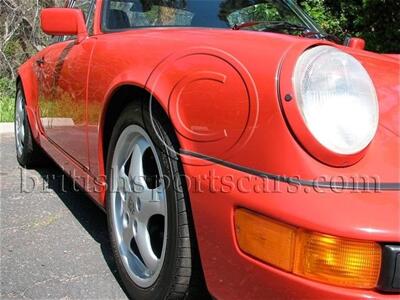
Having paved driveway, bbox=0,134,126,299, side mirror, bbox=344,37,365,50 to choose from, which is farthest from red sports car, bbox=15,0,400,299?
side mirror, bbox=344,37,365,50

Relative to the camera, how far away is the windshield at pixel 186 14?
2775 mm

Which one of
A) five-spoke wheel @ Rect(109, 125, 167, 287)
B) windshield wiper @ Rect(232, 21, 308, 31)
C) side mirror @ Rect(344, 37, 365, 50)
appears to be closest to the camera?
five-spoke wheel @ Rect(109, 125, 167, 287)

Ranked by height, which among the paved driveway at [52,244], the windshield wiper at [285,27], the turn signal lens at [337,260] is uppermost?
the windshield wiper at [285,27]

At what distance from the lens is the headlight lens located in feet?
5.22

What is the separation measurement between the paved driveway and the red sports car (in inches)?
11.2

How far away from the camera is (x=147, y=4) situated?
2.91 m

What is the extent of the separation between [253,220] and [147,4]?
1694 millimetres

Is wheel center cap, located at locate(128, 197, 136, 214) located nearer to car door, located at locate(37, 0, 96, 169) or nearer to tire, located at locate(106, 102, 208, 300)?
tire, located at locate(106, 102, 208, 300)

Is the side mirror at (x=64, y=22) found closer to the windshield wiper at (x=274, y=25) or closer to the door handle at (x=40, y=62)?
the door handle at (x=40, y=62)

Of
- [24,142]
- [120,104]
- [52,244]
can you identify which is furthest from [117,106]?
[24,142]

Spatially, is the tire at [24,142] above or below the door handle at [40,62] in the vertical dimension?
below

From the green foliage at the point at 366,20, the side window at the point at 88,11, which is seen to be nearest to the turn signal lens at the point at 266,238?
the side window at the point at 88,11

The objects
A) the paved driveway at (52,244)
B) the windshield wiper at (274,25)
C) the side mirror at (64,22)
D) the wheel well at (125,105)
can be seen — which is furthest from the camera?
the side mirror at (64,22)

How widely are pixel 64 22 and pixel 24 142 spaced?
1807mm
